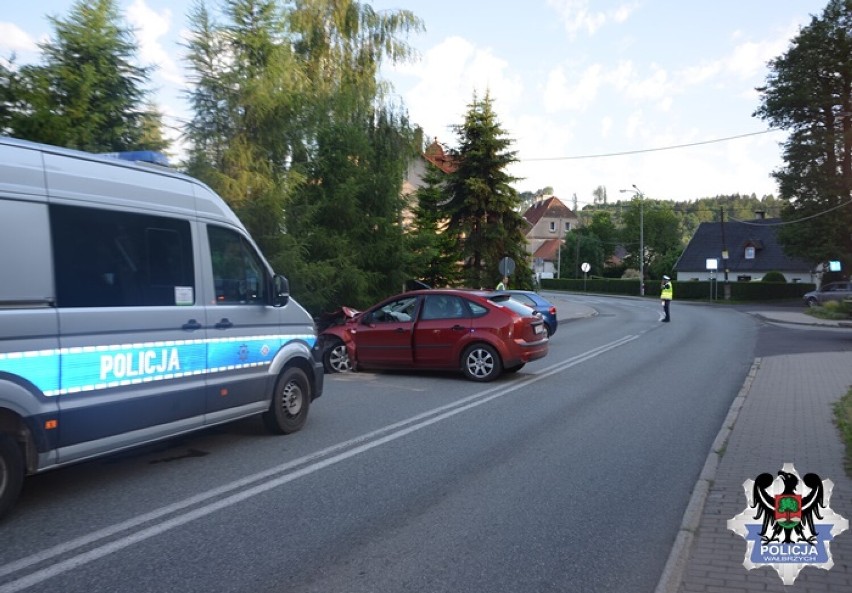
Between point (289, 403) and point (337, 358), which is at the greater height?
point (289, 403)

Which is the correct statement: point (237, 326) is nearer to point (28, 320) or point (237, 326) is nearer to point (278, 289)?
Answer: point (278, 289)

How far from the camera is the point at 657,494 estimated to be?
582 centimetres

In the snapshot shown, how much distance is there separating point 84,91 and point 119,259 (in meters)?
9.83

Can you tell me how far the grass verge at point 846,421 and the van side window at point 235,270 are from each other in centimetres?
574

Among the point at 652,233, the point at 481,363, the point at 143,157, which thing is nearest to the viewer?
the point at 143,157

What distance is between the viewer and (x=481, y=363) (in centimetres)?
1185

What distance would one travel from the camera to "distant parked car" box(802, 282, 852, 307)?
4250 cm

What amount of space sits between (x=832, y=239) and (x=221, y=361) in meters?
46.2

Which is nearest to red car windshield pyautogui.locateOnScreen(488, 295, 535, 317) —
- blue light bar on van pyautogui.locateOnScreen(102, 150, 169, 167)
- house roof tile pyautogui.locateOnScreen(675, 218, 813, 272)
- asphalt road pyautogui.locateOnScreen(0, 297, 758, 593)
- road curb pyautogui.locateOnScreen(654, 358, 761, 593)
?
asphalt road pyautogui.locateOnScreen(0, 297, 758, 593)

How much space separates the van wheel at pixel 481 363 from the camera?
11.8m

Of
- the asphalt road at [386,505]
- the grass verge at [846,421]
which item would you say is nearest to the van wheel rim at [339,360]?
the asphalt road at [386,505]

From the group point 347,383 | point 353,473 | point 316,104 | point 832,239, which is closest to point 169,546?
point 353,473

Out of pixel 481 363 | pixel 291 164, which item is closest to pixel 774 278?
pixel 291 164

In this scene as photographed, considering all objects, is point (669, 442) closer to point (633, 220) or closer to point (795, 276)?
point (795, 276)
